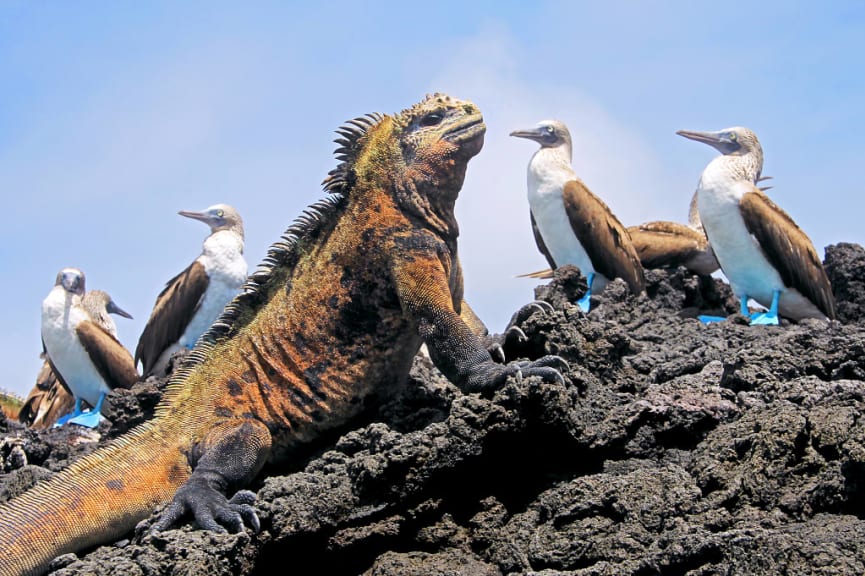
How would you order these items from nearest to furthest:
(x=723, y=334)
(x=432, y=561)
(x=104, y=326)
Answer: (x=432, y=561)
(x=723, y=334)
(x=104, y=326)

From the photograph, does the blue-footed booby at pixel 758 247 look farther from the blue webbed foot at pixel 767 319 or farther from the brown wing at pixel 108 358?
the brown wing at pixel 108 358

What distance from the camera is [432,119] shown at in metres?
7.58

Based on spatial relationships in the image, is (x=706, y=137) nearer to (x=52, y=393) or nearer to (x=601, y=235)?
(x=601, y=235)

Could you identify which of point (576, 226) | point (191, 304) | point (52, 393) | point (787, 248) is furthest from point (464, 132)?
point (52, 393)

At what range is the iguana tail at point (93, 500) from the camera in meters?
6.39

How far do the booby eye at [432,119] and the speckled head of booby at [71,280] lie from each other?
31.8ft

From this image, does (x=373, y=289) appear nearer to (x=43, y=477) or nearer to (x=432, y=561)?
(x=432, y=561)

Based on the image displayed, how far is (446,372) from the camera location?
675 centimetres

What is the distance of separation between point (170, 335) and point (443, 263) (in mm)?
8587

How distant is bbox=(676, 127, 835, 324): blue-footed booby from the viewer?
1290 centimetres

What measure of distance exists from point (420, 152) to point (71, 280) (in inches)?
385

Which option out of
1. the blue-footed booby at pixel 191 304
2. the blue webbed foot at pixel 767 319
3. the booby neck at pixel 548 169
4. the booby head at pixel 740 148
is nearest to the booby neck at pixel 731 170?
the booby head at pixel 740 148

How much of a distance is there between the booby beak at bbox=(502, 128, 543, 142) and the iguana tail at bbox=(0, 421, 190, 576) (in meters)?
9.87

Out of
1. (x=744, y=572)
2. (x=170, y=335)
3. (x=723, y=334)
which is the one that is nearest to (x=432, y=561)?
(x=744, y=572)
